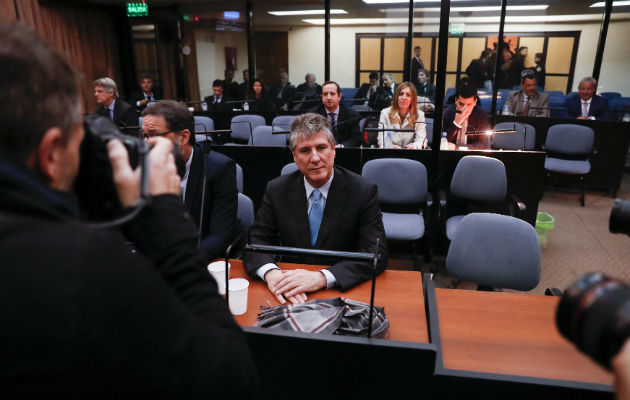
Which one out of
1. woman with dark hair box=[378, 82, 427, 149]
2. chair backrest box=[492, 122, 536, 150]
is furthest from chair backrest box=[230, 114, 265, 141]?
chair backrest box=[492, 122, 536, 150]

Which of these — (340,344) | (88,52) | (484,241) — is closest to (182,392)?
(340,344)

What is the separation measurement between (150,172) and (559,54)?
1235cm

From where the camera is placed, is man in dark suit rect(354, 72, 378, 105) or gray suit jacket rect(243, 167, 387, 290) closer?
gray suit jacket rect(243, 167, 387, 290)

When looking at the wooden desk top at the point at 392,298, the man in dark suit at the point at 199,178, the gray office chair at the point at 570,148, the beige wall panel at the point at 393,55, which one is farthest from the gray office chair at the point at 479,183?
the beige wall panel at the point at 393,55

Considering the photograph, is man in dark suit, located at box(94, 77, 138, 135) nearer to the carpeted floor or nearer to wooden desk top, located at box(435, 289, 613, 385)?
the carpeted floor

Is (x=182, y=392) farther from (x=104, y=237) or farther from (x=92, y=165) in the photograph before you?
(x=92, y=165)

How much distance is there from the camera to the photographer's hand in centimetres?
63

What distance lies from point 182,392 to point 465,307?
1190mm

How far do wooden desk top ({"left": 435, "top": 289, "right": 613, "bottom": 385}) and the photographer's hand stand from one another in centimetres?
94

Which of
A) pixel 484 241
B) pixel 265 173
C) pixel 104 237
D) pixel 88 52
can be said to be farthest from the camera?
pixel 88 52

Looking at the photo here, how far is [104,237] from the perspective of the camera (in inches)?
21.2

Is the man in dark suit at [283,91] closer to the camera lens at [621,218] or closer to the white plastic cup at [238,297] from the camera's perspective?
the white plastic cup at [238,297]

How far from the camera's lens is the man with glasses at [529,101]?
5.80 m

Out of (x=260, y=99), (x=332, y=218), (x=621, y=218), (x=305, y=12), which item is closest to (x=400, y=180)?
(x=332, y=218)
